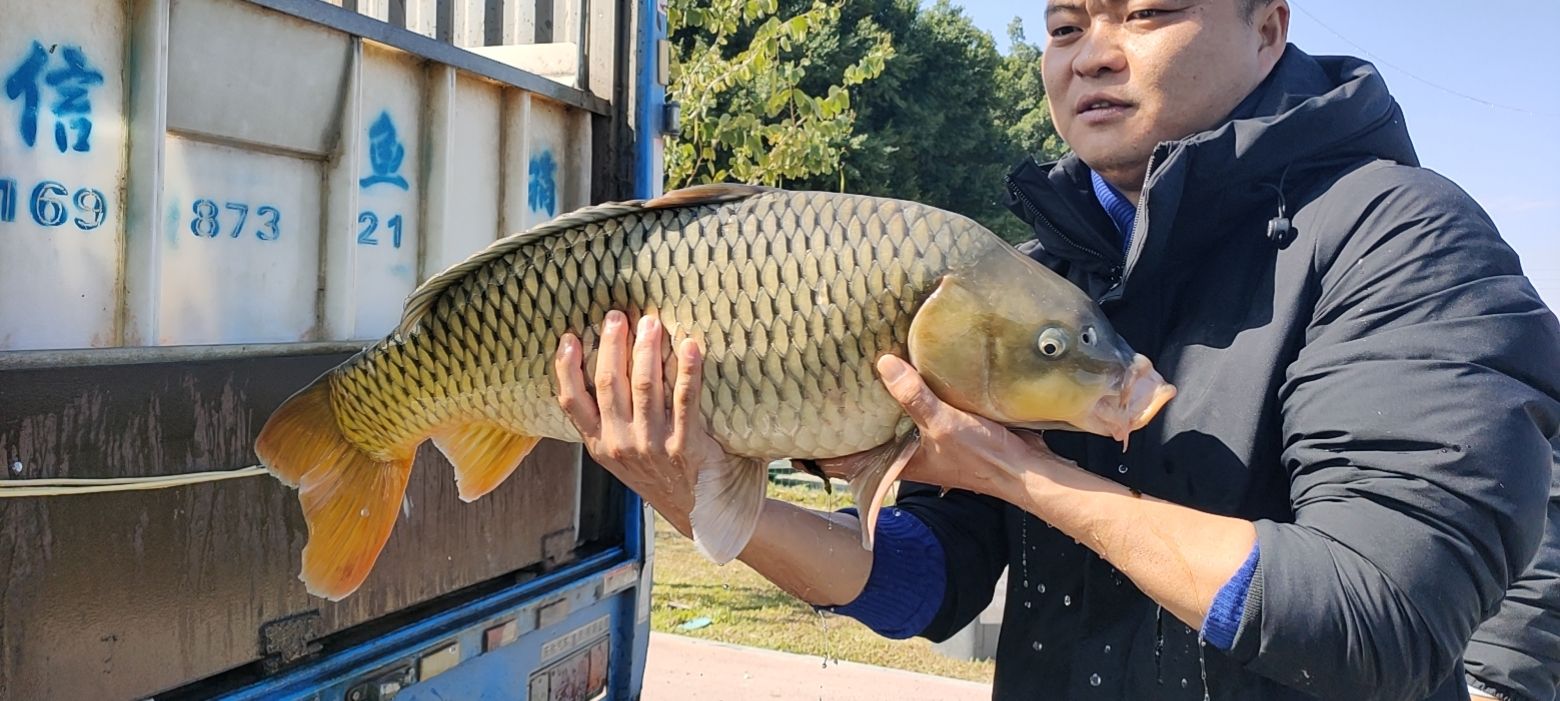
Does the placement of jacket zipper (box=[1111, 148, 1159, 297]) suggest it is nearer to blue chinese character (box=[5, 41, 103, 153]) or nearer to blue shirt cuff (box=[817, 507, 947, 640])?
blue shirt cuff (box=[817, 507, 947, 640])

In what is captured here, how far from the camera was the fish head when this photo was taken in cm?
134

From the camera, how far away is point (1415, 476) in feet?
3.75

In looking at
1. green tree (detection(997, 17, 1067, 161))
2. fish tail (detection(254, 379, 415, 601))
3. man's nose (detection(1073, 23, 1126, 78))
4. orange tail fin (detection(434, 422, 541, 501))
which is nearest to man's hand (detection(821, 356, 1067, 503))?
man's nose (detection(1073, 23, 1126, 78))

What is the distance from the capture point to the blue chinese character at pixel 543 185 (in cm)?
231

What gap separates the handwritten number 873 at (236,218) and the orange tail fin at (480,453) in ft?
1.38

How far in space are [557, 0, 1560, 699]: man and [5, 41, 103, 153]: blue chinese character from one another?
0.65 meters

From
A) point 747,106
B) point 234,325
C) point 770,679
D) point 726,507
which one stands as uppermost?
point 747,106

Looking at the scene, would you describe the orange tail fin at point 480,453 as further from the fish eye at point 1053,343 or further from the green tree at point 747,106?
the green tree at point 747,106

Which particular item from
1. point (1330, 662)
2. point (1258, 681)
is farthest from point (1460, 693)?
point (1330, 662)

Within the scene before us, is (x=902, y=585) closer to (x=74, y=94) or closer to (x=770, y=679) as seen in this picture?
(x=74, y=94)

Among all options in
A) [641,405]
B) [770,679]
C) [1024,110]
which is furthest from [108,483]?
[1024,110]

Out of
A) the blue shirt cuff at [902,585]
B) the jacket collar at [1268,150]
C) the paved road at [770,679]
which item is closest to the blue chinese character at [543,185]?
the blue shirt cuff at [902,585]

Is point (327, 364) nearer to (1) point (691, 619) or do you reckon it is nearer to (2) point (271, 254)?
(2) point (271, 254)

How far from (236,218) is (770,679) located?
2.81 meters
